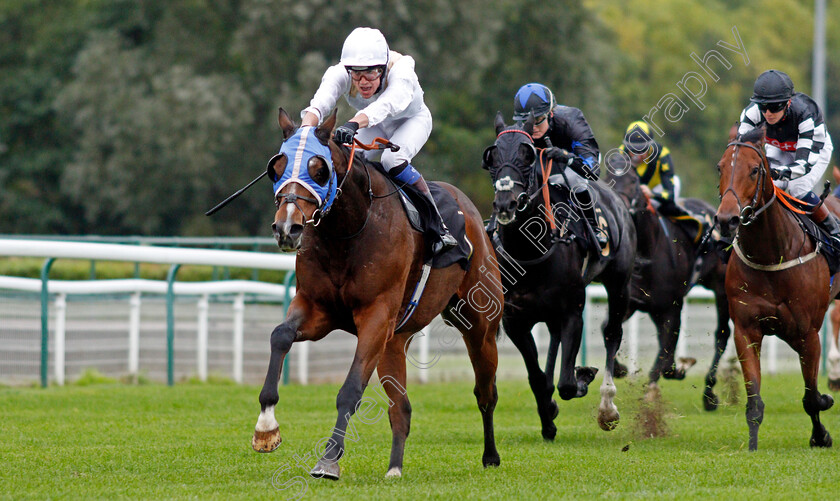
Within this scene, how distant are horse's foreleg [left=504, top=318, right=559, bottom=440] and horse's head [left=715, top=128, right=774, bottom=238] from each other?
1.77 metres

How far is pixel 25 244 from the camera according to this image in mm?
10227

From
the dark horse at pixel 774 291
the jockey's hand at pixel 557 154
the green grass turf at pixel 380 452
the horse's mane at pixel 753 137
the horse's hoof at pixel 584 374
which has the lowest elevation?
the green grass turf at pixel 380 452

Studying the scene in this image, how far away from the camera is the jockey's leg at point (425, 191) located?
6.56 m

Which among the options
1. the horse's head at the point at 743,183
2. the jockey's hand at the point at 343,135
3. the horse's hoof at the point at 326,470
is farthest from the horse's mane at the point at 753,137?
the horse's hoof at the point at 326,470

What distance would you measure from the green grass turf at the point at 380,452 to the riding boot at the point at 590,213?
136 centimetres

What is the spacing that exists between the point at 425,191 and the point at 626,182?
429 centimetres

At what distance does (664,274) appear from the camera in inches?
442

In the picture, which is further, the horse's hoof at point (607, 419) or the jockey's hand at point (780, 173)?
the horse's hoof at point (607, 419)

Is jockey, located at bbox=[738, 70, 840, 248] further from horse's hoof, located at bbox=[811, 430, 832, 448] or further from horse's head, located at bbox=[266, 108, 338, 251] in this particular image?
horse's head, located at bbox=[266, 108, 338, 251]

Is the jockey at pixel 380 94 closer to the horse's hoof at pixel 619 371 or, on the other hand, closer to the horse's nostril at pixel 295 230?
the horse's nostril at pixel 295 230

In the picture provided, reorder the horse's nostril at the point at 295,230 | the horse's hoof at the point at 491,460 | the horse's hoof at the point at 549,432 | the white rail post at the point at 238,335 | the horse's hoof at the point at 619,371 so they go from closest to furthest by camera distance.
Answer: the horse's nostril at the point at 295,230 → the horse's hoof at the point at 491,460 → the horse's hoof at the point at 549,432 → the horse's hoof at the point at 619,371 → the white rail post at the point at 238,335

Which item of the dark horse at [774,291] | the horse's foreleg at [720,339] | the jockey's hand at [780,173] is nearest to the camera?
the dark horse at [774,291]

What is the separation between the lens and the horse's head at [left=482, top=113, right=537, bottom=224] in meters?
7.43

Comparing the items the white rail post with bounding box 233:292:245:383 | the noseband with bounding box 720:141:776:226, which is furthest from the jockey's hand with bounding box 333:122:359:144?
the white rail post with bounding box 233:292:245:383
